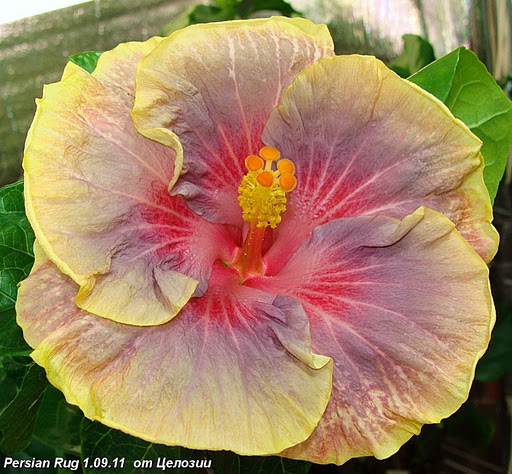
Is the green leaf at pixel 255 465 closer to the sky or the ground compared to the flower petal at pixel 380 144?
closer to the ground

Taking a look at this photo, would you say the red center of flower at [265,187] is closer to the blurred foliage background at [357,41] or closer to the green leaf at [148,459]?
the green leaf at [148,459]

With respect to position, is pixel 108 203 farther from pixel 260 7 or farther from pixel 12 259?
pixel 260 7

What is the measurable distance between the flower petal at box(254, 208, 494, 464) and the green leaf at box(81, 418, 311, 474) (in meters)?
0.26

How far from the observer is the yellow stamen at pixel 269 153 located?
0.78 metres

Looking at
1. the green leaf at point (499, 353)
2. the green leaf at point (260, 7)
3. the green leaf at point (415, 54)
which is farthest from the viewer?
the green leaf at point (499, 353)

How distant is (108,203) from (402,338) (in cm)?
37

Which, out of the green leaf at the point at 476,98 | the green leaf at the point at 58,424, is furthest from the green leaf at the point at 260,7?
the green leaf at the point at 58,424

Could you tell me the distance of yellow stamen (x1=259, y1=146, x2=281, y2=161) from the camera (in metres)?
0.78

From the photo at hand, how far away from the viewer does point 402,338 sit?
2.34 ft

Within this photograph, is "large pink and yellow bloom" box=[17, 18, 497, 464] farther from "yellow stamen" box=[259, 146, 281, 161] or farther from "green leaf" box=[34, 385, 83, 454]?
"green leaf" box=[34, 385, 83, 454]

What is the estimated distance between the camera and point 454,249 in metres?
0.73

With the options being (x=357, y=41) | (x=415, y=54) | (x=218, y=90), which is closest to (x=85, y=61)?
(x=218, y=90)

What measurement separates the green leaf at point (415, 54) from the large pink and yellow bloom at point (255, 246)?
0.83 metres

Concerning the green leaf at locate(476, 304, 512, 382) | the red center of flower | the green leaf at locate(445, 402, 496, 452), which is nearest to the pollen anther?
the red center of flower
